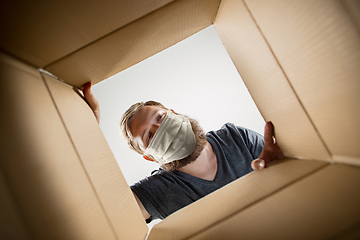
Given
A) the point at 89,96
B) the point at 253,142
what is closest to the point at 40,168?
the point at 89,96

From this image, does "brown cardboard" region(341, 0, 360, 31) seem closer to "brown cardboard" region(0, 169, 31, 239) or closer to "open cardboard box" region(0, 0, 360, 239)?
"open cardboard box" region(0, 0, 360, 239)

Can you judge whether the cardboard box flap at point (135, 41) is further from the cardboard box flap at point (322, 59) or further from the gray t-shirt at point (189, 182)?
the gray t-shirt at point (189, 182)

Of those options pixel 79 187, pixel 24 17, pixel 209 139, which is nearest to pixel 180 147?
pixel 209 139

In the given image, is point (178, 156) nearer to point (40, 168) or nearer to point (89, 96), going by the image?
point (89, 96)

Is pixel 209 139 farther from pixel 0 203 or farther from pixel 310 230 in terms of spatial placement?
pixel 0 203

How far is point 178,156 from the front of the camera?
3.56 feet

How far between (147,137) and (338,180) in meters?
0.85

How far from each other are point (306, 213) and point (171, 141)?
2.54 ft

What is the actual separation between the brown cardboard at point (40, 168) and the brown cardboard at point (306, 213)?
0.22 meters

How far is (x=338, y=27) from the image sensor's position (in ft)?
0.96

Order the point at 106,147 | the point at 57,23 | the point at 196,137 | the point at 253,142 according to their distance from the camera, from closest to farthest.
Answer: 1. the point at 57,23
2. the point at 106,147
3. the point at 196,137
4. the point at 253,142

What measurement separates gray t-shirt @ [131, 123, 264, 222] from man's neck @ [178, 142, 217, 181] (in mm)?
34

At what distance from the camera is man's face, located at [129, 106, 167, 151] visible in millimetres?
1071

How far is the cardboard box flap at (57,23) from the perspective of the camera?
324 millimetres
